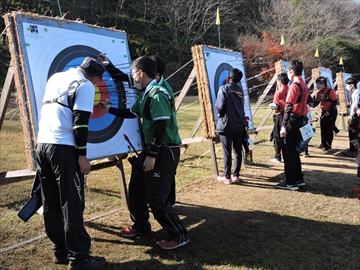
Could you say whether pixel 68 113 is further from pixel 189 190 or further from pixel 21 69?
pixel 189 190

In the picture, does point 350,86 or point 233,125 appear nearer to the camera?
point 233,125

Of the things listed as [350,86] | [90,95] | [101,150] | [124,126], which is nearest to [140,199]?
[101,150]

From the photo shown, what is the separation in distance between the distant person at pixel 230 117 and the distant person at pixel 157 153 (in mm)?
2082

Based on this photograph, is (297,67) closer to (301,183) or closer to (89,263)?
(301,183)

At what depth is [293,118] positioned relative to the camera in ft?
16.2

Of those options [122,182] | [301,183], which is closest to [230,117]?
[301,183]

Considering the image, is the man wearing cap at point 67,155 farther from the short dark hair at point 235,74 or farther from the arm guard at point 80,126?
the short dark hair at point 235,74

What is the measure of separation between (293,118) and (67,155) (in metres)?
3.41

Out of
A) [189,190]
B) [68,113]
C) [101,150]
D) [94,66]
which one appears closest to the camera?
[68,113]

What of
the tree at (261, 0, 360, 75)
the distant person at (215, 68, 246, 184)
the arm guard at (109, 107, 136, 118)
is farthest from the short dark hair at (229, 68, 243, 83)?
the tree at (261, 0, 360, 75)

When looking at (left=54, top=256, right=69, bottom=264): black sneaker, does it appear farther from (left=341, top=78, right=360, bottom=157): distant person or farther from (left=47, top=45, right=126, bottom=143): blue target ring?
(left=341, top=78, right=360, bottom=157): distant person

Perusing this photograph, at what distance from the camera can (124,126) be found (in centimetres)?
399

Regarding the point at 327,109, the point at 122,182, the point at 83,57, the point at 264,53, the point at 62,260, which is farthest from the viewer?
the point at 264,53

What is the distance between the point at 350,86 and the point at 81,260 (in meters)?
7.01
